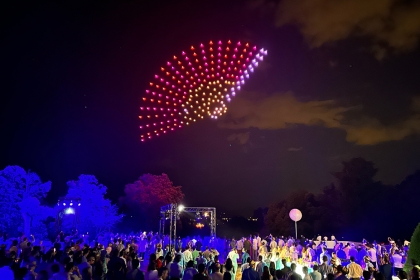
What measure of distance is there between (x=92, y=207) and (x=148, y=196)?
1068 centimetres

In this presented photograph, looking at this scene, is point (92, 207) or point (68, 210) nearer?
point (68, 210)

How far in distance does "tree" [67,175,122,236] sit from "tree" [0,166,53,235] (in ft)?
16.8

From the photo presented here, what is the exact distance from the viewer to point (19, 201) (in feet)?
108

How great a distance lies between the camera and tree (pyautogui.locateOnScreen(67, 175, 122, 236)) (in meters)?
38.7

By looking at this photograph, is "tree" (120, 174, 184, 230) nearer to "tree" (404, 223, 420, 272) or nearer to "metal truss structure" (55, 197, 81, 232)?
"metal truss structure" (55, 197, 81, 232)

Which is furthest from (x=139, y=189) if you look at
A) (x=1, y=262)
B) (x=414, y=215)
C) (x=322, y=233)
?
(x=1, y=262)

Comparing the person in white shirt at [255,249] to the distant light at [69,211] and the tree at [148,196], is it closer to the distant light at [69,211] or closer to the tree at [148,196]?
the distant light at [69,211]

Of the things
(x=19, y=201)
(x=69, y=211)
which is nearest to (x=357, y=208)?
(x=69, y=211)

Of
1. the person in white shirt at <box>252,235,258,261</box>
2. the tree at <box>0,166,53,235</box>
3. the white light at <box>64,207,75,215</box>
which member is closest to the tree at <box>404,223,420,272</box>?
the person in white shirt at <box>252,235,258,261</box>

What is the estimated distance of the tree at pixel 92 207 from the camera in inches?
1522

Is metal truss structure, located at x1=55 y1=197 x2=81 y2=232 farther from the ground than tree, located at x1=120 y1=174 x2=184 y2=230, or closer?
closer

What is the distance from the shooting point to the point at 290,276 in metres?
8.71

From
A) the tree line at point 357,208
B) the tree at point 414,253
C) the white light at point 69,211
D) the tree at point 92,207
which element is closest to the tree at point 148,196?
the tree at point 92,207

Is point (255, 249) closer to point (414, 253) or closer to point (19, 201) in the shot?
point (414, 253)
